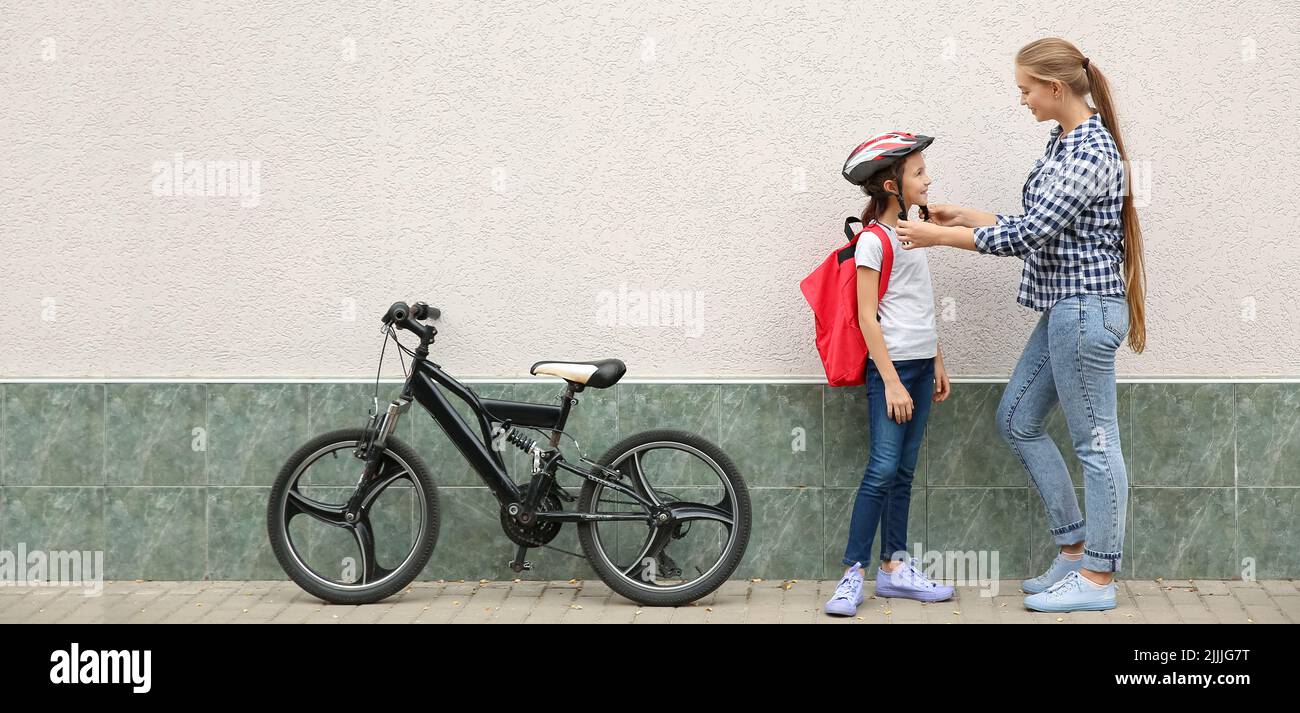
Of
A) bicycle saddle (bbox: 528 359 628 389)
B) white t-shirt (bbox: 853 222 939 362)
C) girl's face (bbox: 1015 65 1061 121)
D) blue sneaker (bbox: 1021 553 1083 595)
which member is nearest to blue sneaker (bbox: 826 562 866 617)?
blue sneaker (bbox: 1021 553 1083 595)

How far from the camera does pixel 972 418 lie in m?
6.14

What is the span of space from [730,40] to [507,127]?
104 cm

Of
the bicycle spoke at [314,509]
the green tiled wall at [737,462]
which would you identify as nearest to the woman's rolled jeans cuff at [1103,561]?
the green tiled wall at [737,462]

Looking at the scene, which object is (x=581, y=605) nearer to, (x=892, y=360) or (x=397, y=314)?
(x=397, y=314)

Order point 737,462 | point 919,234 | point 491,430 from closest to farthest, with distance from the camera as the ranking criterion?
point 919,234
point 491,430
point 737,462

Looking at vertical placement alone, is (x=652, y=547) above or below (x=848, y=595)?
above

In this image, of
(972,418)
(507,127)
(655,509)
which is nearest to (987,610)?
(972,418)

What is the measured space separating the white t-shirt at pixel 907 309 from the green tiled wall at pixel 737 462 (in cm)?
52

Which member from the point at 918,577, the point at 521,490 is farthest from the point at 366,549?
the point at 918,577

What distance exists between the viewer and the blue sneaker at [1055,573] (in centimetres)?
581

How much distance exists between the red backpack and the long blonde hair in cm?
88

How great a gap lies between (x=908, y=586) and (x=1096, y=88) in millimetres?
2117

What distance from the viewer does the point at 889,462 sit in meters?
5.69

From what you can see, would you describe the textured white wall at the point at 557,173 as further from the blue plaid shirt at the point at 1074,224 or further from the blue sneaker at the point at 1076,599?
the blue sneaker at the point at 1076,599
